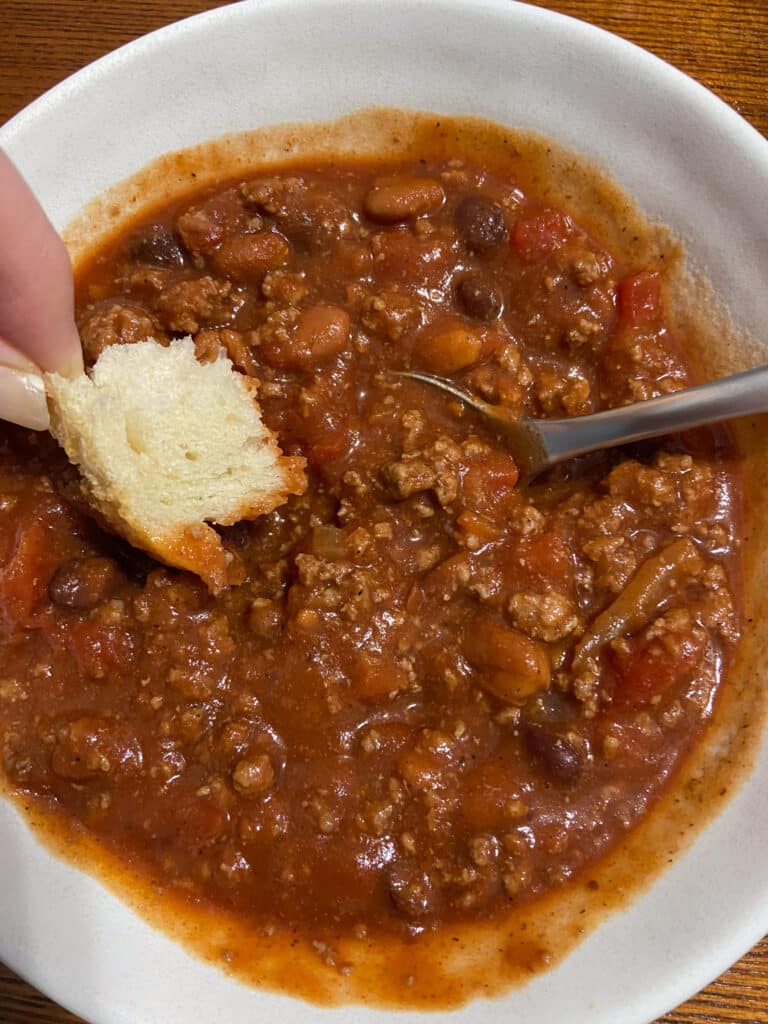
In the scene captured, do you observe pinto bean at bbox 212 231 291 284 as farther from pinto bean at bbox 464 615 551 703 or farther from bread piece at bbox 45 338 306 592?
pinto bean at bbox 464 615 551 703

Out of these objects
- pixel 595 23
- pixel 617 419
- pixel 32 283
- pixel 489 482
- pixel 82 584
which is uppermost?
pixel 595 23

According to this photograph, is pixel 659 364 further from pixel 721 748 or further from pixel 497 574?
pixel 721 748

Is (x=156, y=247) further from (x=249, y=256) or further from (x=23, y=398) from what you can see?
(x=23, y=398)

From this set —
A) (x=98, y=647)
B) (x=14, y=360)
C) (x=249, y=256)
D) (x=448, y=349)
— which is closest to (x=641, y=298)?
(x=448, y=349)

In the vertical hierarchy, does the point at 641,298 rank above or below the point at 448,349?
above

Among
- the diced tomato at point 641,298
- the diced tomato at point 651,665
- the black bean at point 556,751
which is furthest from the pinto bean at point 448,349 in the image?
the black bean at point 556,751

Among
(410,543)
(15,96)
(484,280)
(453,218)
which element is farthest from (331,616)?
(15,96)

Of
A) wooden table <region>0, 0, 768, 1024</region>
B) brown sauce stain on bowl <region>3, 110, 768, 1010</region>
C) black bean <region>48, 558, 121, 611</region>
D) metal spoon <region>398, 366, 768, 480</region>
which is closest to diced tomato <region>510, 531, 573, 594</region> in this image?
metal spoon <region>398, 366, 768, 480</region>

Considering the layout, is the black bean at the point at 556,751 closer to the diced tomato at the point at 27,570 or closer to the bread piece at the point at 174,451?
the bread piece at the point at 174,451
